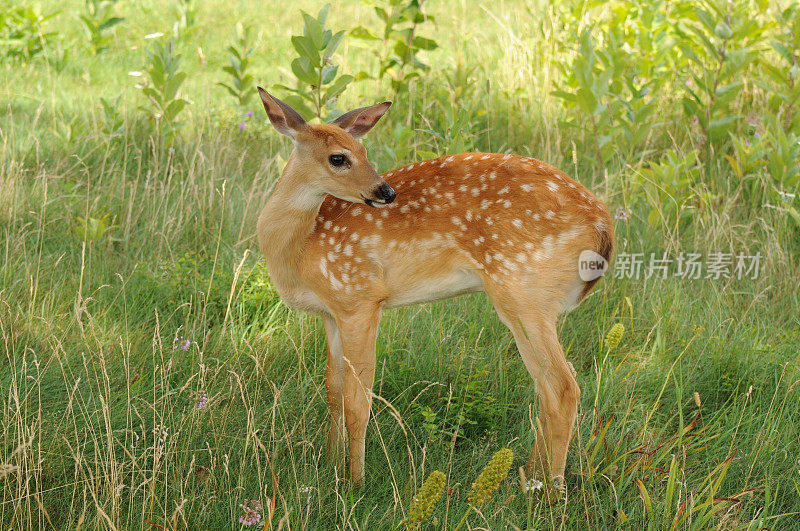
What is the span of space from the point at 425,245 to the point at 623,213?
1.89m

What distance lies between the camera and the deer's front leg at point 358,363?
331 centimetres

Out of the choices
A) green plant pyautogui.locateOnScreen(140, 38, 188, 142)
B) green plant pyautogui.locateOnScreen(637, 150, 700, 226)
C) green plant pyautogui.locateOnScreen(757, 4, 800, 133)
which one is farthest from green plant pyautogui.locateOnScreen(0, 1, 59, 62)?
green plant pyautogui.locateOnScreen(757, 4, 800, 133)

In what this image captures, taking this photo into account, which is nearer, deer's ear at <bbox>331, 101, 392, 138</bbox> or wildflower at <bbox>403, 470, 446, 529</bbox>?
wildflower at <bbox>403, 470, 446, 529</bbox>

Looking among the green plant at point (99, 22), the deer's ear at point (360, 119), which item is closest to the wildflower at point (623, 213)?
the deer's ear at point (360, 119)

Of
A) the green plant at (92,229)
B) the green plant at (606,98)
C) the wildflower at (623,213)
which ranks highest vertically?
the green plant at (606,98)

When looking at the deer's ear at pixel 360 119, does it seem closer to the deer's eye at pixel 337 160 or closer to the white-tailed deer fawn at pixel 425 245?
the white-tailed deer fawn at pixel 425 245

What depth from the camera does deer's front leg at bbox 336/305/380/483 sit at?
331 cm

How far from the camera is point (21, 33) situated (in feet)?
25.6

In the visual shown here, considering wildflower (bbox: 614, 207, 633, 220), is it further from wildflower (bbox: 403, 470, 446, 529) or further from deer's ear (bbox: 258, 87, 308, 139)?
wildflower (bbox: 403, 470, 446, 529)

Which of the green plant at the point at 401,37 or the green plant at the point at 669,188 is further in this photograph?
the green plant at the point at 401,37

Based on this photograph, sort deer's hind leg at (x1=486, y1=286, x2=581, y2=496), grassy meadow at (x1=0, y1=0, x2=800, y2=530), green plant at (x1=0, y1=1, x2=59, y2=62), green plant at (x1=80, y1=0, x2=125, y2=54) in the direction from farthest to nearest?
green plant at (x1=80, y1=0, x2=125, y2=54), green plant at (x1=0, y1=1, x2=59, y2=62), deer's hind leg at (x1=486, y1=286, x2=581, y2=496), grassy meadow at (x1=0, y1=0, x2=800, y2=530)

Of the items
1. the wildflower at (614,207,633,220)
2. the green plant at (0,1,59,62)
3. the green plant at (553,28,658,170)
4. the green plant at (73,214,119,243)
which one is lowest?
the green plant at (73,214,119,243)

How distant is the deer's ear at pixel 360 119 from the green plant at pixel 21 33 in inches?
206

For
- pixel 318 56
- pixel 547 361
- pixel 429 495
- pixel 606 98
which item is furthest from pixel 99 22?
pixel 429 495
